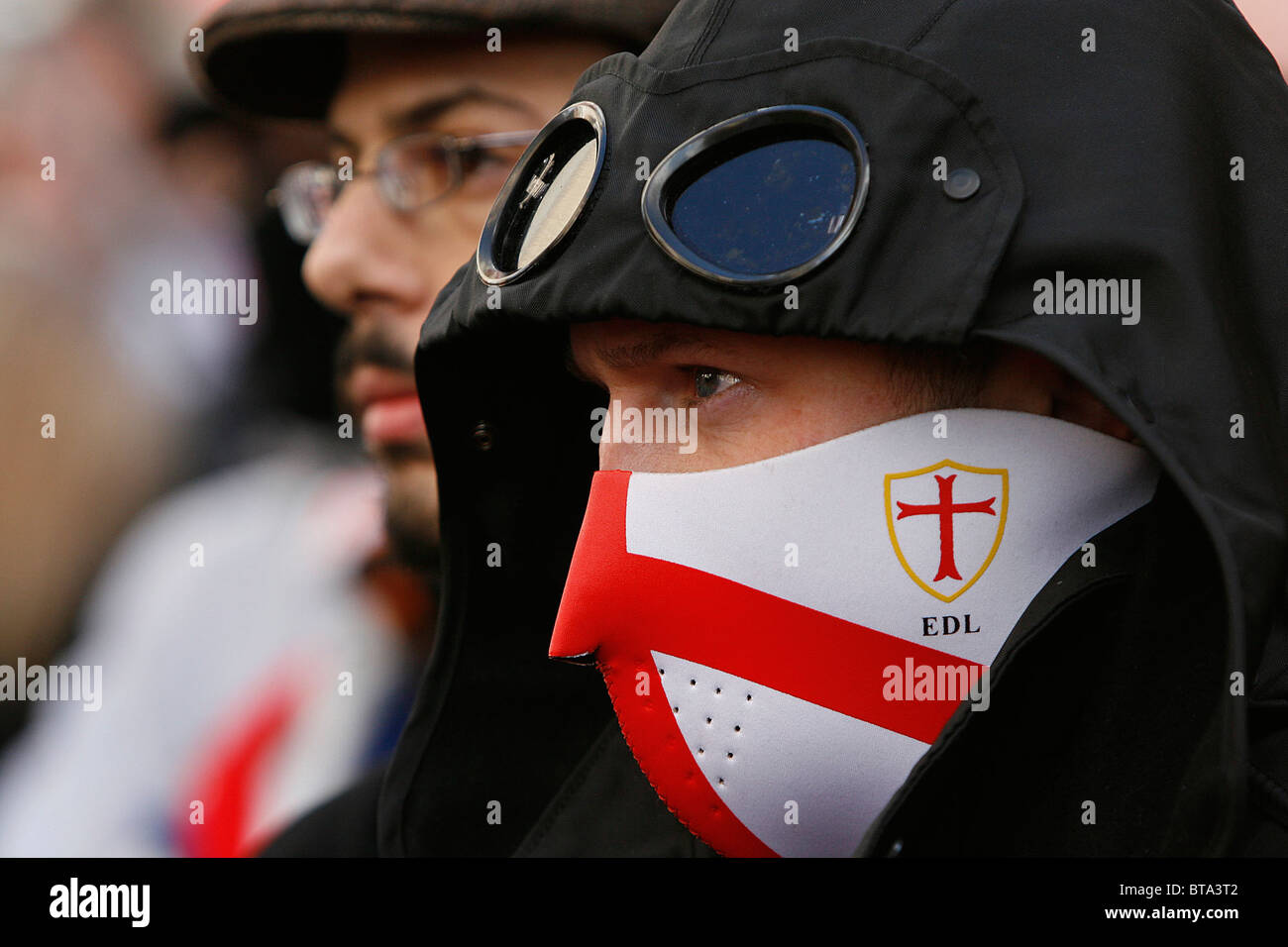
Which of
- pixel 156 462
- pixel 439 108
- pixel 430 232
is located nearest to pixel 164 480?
pixel 156 462

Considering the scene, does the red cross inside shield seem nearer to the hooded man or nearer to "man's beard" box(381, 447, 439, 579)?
the hooded man

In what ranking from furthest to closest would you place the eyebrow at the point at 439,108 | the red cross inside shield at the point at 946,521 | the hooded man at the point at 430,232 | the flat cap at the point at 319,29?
1. the eyebrow at the point at 439,108
2. the flat cap at the point at 319,29
3. the hooded man at the point at 430,232
4. the red cross inside shield at the point at 946,521

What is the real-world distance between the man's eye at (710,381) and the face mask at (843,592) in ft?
0.32

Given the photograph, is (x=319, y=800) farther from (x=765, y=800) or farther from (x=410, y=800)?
(x=765, y=800)

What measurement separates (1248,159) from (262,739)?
2.45 meters

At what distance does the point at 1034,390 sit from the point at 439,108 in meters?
1.50

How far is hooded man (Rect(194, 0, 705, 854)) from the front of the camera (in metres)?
2.09

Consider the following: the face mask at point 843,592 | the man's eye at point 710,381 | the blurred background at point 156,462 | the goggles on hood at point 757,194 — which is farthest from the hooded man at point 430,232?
the goggles on hood at point 757,194

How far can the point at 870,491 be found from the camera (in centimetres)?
144

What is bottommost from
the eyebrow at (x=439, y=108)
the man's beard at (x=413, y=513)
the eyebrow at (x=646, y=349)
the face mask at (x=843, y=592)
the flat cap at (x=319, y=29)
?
the face mask at (x=843, y=592)

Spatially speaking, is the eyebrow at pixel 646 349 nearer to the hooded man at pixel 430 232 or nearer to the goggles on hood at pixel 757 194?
the goggles on hood at pixel 757 194

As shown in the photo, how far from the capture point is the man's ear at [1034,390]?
1.43 m

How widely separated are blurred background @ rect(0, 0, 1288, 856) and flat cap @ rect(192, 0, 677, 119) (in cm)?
31

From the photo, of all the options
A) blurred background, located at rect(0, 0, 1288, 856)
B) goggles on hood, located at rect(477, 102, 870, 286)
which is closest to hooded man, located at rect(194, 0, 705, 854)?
blurred background, located at rect(0, 0, 1288, 856)
